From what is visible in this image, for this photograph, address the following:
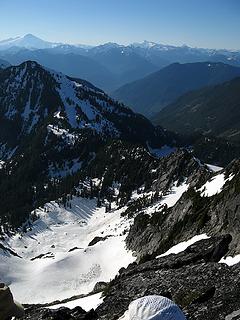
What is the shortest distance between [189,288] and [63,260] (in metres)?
68.3

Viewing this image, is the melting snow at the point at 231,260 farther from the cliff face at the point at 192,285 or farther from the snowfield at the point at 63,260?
the snowfield at the point at 63,260

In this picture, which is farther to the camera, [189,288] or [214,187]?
[214,187]

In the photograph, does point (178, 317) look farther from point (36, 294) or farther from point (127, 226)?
point (127, 226)

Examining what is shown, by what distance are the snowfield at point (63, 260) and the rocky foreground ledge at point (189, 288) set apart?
39.7m

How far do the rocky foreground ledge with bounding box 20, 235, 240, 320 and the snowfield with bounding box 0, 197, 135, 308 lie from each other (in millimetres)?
39669

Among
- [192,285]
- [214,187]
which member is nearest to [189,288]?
[192,285]

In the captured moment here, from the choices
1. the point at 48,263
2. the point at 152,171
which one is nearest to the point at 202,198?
the point at 48,263

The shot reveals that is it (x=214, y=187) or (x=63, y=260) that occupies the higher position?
(x=214, y=187)

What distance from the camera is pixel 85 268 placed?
306 ft

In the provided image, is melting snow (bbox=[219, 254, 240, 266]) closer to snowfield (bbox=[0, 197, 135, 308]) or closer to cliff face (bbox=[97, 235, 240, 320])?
cliff face (bbox=[97, 235, 240, 320])

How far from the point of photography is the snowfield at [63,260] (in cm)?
8119

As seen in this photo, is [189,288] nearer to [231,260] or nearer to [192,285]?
[192,285]

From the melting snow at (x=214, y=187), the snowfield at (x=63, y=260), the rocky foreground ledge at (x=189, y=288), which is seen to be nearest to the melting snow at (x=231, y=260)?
the rocky foreground ledge at (x=189, y=288)

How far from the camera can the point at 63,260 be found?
96000mm
